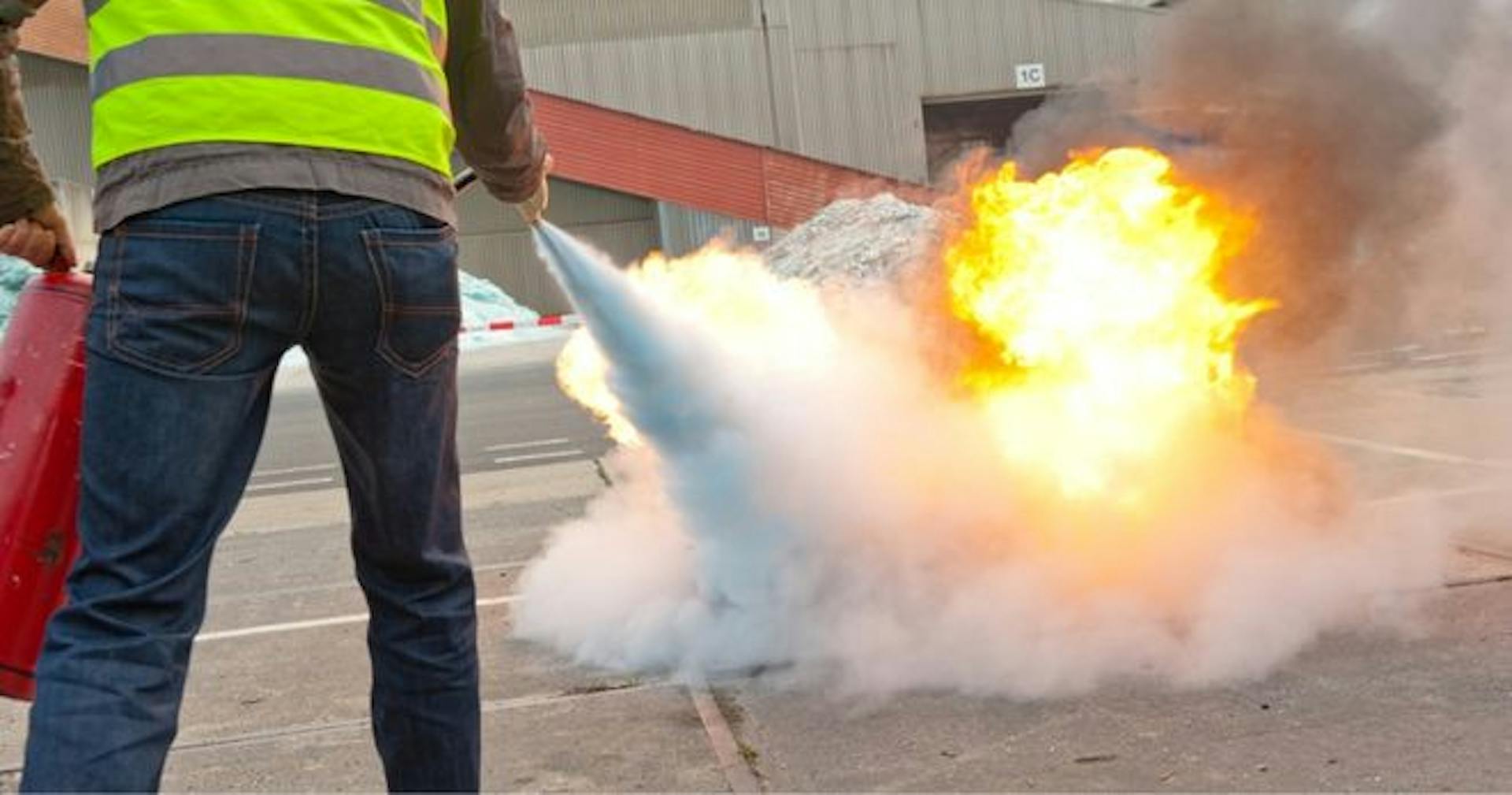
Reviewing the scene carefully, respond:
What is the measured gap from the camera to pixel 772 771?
135 inches

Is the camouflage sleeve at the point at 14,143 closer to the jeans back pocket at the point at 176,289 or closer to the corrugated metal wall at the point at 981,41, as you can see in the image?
the jeans back pocket at the point at 176,289

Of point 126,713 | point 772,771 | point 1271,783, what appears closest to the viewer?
point 126,713

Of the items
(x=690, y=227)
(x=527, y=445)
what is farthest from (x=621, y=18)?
(x=527, y=445)

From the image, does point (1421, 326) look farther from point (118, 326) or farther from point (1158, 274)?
point (118, 326)

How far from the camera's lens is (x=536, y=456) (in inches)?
392

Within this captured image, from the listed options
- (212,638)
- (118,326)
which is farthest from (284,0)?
(212,638)

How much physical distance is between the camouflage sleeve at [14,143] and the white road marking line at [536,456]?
7191 mm

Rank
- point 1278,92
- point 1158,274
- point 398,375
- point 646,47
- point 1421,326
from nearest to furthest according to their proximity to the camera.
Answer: point 398,375
point 1158,274
point 1278,92
point 1421,326
point 646,47

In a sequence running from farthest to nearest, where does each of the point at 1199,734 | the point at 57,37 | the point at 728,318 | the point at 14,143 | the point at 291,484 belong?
the point at 57,37 < the point at 291,484 < the point at 728,318 < the point at 1199,734 < the point at 14,143

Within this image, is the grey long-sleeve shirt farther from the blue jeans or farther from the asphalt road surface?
the asphalt road surface

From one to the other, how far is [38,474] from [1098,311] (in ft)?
9.63

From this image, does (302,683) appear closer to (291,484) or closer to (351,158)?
(351,158)

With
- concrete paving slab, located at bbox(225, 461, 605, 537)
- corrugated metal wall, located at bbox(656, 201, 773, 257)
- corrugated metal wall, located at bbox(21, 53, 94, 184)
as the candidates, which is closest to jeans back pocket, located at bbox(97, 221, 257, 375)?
concrete paving slab, located at bbox(225, 461, 605, 537)

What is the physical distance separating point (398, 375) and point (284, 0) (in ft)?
1.91
